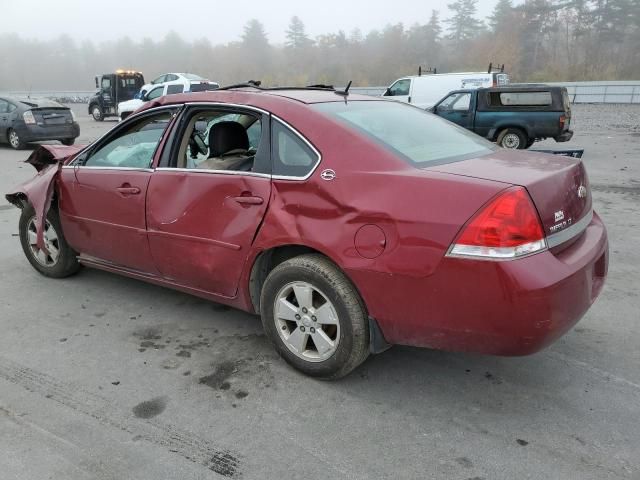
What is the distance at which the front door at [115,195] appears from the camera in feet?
12.2

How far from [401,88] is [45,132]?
1155 centimetres

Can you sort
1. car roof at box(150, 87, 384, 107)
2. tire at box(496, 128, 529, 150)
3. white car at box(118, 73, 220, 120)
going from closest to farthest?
car roof at box(150, 87, 384, 107)
tire at box(496, 128, 529, 150)
white car at box(118, 73, 220, 120)

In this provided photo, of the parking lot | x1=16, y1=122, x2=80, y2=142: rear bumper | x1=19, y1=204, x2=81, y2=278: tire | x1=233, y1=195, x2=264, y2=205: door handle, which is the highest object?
x1=233, y1=195, x2=264, y2=205: door handle

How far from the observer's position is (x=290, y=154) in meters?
3.01

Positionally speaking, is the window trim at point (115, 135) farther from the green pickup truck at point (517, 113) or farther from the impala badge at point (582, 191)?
the green pickup truck at point (517, 113)

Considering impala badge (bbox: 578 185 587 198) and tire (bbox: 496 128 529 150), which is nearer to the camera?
impala badge (bbox: 578 185 587 198)

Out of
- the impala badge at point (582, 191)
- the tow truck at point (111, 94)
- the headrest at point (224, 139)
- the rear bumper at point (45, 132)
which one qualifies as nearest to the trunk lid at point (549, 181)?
the impala badge at point (582, 191)

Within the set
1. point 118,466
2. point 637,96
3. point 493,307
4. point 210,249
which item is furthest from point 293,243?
point 637,96

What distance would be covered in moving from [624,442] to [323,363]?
1.49m

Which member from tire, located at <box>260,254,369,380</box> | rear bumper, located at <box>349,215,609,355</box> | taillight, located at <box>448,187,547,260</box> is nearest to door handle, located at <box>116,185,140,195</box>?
tire, located at <box>260,254,369,380</box>

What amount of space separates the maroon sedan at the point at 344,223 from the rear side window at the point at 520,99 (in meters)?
10.7

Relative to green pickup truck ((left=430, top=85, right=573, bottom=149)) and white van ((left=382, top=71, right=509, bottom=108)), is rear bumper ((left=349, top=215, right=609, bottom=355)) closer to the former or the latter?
green pickup truck ((left=430, top=85, right=573, bottom=149))

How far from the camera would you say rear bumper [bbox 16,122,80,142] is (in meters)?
13.8

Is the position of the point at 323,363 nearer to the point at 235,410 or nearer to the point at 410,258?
the point at 235,410
